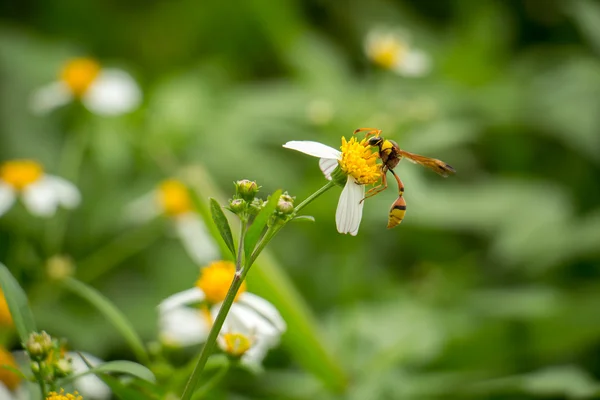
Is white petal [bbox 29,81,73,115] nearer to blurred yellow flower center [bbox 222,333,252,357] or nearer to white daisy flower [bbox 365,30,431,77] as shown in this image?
white daisy flower [bbox 365,30,431,77]

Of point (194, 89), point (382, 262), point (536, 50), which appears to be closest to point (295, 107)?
point (194, 89)

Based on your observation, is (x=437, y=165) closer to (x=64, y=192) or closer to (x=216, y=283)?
(x=216, y=283)

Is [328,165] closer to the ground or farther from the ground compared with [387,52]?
closer to the ground

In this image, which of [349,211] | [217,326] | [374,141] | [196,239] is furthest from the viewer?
[196,239]

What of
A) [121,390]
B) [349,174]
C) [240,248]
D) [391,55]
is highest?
[391,55]

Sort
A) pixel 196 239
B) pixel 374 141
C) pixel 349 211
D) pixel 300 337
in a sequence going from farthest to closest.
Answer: pixel 196 239 < pixel 300 337 < pixel 374 141 < pixel 349 211

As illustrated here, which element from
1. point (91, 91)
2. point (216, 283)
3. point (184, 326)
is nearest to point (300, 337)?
point (184, 326)
